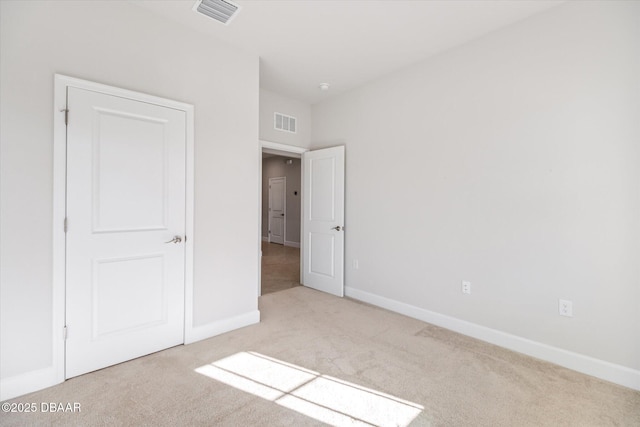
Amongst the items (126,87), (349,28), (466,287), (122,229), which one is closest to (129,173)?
(122,229)

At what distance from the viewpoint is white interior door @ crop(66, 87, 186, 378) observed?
84.5 inches

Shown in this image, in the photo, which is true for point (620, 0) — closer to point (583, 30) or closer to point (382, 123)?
point (583, 30)

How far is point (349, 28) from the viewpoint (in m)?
2.71

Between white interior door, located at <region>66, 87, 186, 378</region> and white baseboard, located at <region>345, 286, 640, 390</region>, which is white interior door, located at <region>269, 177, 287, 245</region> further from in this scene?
white interior door, located at <region>66, 87, 186, 378</region>

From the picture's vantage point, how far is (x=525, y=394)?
200cm

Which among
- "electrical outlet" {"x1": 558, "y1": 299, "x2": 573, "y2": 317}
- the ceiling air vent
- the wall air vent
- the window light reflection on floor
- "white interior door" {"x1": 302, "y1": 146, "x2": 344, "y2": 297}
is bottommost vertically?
the window light reflection on floor

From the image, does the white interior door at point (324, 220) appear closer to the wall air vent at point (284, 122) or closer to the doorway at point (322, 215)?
the doorway at point (322, 215)

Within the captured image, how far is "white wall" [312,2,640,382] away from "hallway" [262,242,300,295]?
1623 millimetres

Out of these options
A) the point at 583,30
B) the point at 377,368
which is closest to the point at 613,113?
the point at 583,30

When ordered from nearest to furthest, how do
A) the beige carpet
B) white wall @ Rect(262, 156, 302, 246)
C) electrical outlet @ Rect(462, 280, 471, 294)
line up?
the beige carpet → electrical outlet @ Rect(462, 280, 471, 294) → white wall @ Rect(262, 156, 302, 246)

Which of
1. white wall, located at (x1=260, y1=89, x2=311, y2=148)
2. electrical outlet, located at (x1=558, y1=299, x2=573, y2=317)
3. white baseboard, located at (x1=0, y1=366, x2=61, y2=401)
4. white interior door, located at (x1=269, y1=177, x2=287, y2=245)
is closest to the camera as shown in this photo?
white baseboard, located at (x1=0, y1=366, x2=61, y2=401)

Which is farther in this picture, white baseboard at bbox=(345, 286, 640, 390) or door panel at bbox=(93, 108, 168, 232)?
door panel at bbox=(93, 108, 168, 232)

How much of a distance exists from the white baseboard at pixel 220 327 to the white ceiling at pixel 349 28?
2.75 metres

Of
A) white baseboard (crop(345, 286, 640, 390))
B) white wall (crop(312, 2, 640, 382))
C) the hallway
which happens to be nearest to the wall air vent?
white wall (crop(312, 2, 640, 382))
